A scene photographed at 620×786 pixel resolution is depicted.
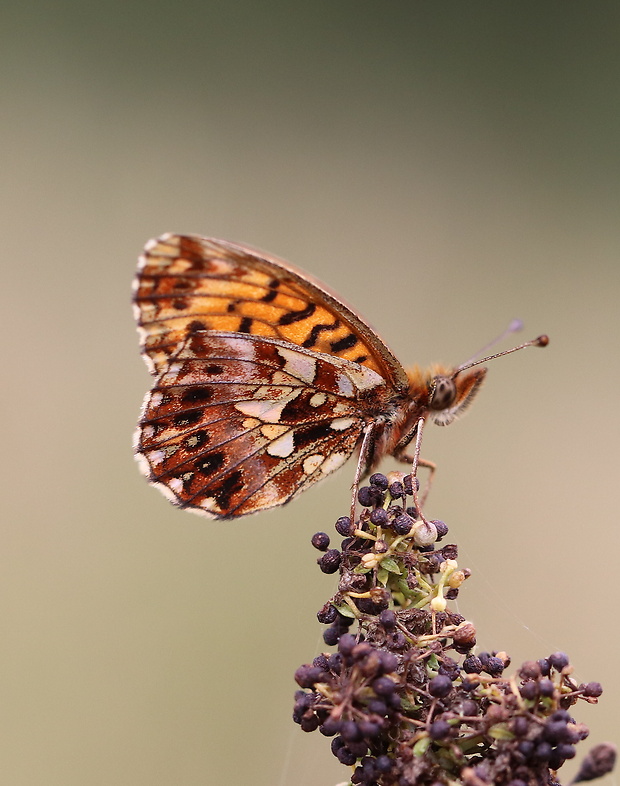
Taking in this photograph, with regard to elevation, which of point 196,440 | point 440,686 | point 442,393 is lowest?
point 440,686

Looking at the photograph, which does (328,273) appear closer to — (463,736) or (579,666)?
(579,666)

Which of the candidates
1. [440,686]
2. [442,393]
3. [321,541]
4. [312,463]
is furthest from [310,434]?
[440,686]

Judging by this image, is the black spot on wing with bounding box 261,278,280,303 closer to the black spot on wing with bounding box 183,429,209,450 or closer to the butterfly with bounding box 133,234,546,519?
the butterfly with bounding box 133,234,546,519

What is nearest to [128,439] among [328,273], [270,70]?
[328,273]

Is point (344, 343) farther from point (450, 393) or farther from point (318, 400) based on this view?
point (450, 393)

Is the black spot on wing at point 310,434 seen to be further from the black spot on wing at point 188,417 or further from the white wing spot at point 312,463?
the black spot on wing at point 188,417

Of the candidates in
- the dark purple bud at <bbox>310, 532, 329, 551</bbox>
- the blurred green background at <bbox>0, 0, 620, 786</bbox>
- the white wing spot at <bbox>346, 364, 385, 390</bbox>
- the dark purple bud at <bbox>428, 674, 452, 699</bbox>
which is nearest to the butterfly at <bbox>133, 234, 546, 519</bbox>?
the white wing spot at <bbox>346, 364, 385, 390</bbox>
